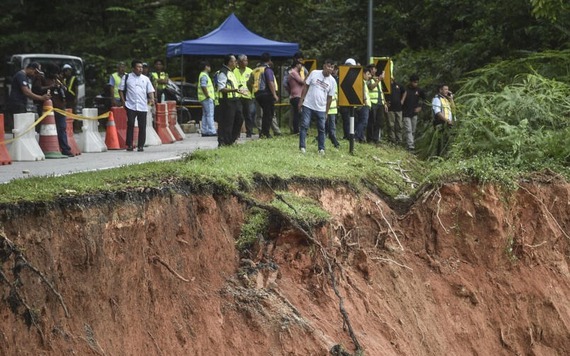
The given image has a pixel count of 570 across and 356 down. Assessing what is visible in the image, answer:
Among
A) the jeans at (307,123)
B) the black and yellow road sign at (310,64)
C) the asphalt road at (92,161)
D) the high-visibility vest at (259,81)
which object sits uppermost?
the black and yellow road sign at (310,64)

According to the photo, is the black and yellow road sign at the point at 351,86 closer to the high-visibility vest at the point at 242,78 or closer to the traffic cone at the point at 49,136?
the high-visibility vest at the point at 242,78

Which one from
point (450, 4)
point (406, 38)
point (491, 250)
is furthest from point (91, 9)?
point (491, 250)

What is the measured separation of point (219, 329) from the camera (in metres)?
11.9

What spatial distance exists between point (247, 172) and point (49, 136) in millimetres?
7769

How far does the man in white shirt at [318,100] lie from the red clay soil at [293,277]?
8.87 ft

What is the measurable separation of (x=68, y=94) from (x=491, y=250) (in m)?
10.3

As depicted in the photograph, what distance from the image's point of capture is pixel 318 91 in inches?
755

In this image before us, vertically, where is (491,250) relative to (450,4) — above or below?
below

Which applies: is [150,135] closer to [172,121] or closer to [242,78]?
[172,121]

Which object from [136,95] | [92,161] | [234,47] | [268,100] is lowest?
[92,161]

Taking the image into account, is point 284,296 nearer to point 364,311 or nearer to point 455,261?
point 364,311

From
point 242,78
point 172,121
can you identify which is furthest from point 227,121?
point 172,121

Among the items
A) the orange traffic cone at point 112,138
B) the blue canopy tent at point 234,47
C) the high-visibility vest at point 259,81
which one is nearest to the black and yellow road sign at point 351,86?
the high-visibility vest at point 259,81

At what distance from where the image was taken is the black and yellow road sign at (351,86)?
788 inches
